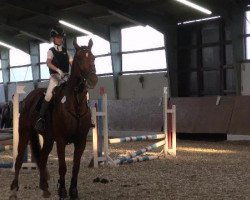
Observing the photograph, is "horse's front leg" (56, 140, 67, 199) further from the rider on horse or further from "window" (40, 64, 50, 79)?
"window" (40, 64, 50, 79)

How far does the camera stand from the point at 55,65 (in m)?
6.25

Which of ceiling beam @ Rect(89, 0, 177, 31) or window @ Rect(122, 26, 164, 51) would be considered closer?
ceiling beam @ Rect(89, 0, 177, 31)

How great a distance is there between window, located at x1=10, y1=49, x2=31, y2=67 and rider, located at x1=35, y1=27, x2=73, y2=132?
21575mm

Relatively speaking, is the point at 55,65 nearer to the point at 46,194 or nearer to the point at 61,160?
the point at 61,160

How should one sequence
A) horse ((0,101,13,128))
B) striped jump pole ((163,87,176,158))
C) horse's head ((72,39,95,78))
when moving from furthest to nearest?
horse ((0,101,13,128)) < striped jump pole ((163,87,176,158)) < horse's head ((72,39,95,78))

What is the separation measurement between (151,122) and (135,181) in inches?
419

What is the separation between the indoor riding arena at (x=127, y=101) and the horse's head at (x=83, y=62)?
0.01 metres

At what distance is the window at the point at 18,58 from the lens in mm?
27703

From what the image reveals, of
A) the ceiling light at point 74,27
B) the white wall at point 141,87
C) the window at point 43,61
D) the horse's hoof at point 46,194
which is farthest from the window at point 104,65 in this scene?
the horse's hoof at point 46,194

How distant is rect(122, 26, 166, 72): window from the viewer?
20.3 meters

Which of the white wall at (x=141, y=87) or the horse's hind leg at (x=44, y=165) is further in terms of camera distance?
the white wall at (x=141, y=87)

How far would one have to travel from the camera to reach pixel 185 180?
768cm

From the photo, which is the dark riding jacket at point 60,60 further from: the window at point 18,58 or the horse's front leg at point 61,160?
the window at point 18,58

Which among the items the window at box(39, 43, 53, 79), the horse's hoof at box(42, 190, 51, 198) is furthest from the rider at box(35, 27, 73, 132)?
the window at box(39, 43, 53, 79)
